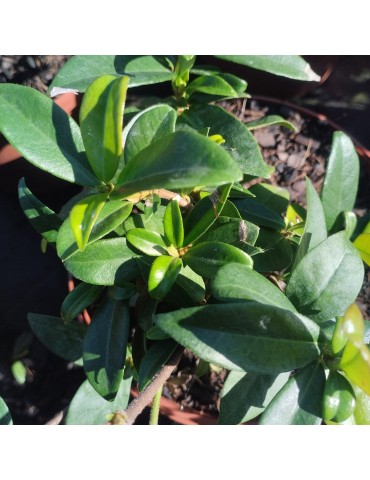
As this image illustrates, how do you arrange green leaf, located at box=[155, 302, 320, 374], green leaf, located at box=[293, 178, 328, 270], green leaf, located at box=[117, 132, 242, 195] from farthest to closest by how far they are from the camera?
1. green leaf, located at box=[293, 178, 328, 270]
2. green leaf, located at box=[155, 302, 320, 374]
3. green leaf, located at box=[117, 132, 242, 195]

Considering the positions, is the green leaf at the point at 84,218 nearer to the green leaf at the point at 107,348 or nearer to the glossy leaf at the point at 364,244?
the green leaf at the point at 107,348

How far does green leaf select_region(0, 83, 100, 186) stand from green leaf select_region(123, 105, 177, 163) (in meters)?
0.08

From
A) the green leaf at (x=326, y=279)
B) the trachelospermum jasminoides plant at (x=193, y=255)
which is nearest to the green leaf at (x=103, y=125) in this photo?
the trachelospermum jasminoides plant at (x=193, y=255)

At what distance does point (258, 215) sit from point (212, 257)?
278 mm

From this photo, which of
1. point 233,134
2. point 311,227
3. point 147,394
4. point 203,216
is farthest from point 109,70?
point 147,394

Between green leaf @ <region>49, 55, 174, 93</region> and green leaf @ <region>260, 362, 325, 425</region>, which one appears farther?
green leaf @ <region>49, 55, 174, 93</region>

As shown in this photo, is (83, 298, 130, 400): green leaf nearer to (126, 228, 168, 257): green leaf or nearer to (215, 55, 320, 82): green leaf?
(126, 228, 168, 257): green leaf

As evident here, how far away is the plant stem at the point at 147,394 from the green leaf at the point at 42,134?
355 millimetres

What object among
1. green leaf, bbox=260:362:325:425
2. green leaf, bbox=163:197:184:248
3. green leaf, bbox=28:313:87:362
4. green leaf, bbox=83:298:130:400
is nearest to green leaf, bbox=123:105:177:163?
green leaf, bbox=163:197:184:248

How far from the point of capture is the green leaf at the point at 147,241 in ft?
2.69

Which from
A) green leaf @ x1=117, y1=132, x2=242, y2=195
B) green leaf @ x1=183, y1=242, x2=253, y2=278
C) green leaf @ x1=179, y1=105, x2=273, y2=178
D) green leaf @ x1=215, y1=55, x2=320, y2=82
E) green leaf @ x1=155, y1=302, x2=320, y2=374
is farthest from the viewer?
green leaf @ x1=215, y1=55, x2=320, y2=82

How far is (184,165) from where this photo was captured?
0.58m

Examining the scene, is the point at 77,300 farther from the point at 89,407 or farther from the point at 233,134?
the point at 233,134

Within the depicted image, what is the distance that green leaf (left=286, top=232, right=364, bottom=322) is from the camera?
2.66 ft
